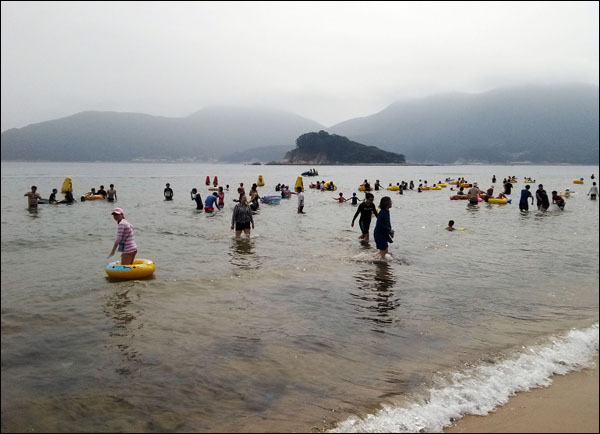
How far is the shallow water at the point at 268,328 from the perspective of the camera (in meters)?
4.81

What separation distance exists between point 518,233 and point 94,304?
57.6ft

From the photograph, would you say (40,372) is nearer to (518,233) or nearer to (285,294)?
(285,294)

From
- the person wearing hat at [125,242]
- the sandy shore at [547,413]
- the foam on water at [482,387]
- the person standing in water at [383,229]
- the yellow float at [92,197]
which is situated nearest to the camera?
the sandy shore at [547,413]

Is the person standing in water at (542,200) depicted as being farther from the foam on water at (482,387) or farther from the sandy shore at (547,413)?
the sandy shore at (547,413)

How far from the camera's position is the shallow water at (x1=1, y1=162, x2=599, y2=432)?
4809 millimetres

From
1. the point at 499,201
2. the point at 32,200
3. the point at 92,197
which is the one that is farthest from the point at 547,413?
the point at 92,197

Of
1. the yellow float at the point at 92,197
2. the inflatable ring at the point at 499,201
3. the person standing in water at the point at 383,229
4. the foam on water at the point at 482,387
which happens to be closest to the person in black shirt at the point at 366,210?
the person standing in water at the point at 383,229

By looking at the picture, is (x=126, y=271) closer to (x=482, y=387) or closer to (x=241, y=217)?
(x=241, y=217)

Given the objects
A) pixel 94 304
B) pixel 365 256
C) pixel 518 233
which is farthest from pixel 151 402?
pixel 518 233

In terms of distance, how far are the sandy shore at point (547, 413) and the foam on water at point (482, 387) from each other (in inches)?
5.0

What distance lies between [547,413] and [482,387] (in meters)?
0.77

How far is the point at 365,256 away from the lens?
13195mm

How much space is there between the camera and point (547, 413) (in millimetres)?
4629

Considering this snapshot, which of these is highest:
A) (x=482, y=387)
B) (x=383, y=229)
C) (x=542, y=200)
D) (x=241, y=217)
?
(x=542, y=200)
